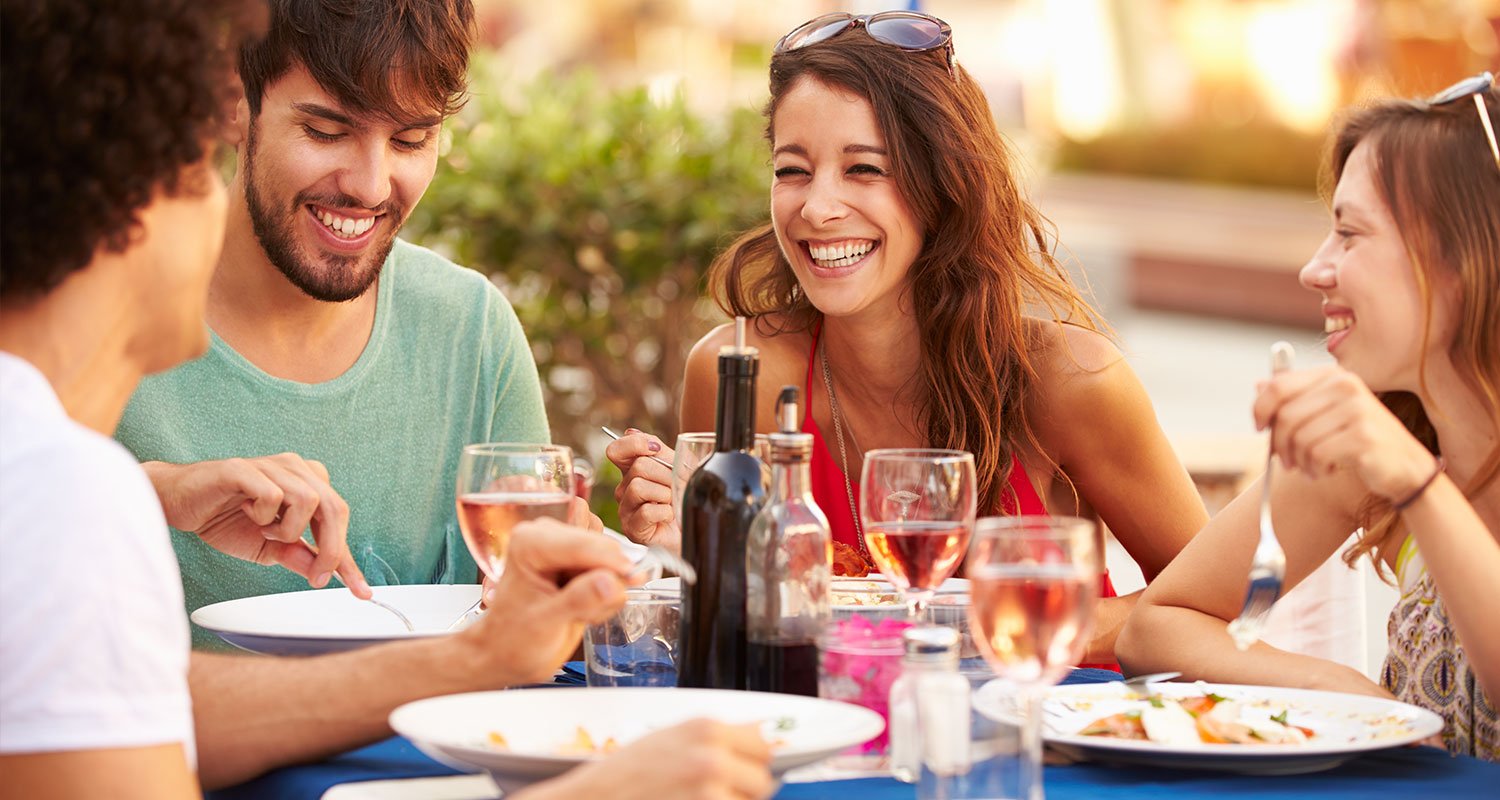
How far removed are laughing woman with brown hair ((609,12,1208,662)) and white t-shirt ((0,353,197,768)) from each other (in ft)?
6.04

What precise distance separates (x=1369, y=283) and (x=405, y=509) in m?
1.78

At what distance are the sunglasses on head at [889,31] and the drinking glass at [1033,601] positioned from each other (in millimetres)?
1828

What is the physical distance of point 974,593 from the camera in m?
1.58

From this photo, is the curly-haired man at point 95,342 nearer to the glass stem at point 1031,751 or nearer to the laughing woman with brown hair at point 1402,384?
the glass stem at point 1031,751

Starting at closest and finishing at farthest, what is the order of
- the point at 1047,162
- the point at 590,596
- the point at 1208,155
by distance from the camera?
the point at 590,596 < the point at 1047,162 < the point at 1208,155

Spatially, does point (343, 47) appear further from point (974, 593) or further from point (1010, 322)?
point (974, 593)

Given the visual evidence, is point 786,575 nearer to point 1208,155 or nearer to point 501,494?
point 501,494

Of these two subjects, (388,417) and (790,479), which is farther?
(388,417)

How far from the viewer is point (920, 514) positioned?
6.30 ft

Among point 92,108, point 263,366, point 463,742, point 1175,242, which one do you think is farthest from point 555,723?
point 1175,242

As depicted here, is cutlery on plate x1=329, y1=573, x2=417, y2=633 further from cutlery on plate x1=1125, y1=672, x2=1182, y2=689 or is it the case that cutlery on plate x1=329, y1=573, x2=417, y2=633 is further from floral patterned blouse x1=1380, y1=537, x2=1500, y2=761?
floral patterned blouse x1=1380, y1=537, x2=1500, y2=761

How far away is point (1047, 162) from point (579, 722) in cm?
587

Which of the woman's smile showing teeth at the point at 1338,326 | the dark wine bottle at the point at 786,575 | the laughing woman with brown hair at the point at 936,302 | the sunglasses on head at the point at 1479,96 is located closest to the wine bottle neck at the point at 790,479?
the dark wine bottle at the point at 786,575

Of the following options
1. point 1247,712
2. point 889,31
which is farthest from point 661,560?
point 889,31
